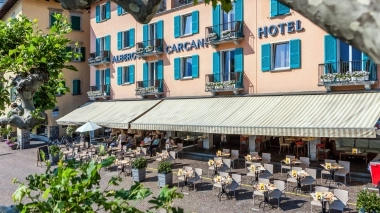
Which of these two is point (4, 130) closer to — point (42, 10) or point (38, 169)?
point (38, 169)

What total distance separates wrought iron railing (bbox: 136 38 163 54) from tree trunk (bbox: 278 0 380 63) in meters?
23.6

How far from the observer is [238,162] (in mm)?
18500

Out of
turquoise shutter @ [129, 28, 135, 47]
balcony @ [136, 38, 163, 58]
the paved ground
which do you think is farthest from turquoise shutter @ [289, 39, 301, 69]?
turquoise shutter @ [129, 28, 135, 47]

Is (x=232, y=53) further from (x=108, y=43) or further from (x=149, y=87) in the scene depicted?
(x=108, y=43)

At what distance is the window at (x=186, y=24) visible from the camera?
23.5 metres

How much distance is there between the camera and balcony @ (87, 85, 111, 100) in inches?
1161

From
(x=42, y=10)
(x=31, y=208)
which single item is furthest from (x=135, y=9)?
(x=42, y=10)

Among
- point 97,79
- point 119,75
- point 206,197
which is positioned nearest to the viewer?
point 206,197

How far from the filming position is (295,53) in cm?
1795

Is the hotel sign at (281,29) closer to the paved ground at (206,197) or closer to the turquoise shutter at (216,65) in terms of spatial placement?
the turquoise shutter at (216,65)

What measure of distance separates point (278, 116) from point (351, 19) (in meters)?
15.1

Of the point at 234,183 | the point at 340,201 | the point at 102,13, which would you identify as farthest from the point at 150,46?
the point at 340,201

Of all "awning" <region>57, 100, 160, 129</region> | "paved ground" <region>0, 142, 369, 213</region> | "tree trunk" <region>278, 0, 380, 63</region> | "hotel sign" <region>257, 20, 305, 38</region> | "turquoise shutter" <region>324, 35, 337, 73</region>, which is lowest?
"paved ground" <region>0, 142, 369, 213</region>

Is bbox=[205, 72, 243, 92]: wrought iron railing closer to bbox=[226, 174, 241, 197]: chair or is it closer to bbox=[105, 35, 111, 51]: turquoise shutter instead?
bbox=[226, 174, 241, 197]: chair
